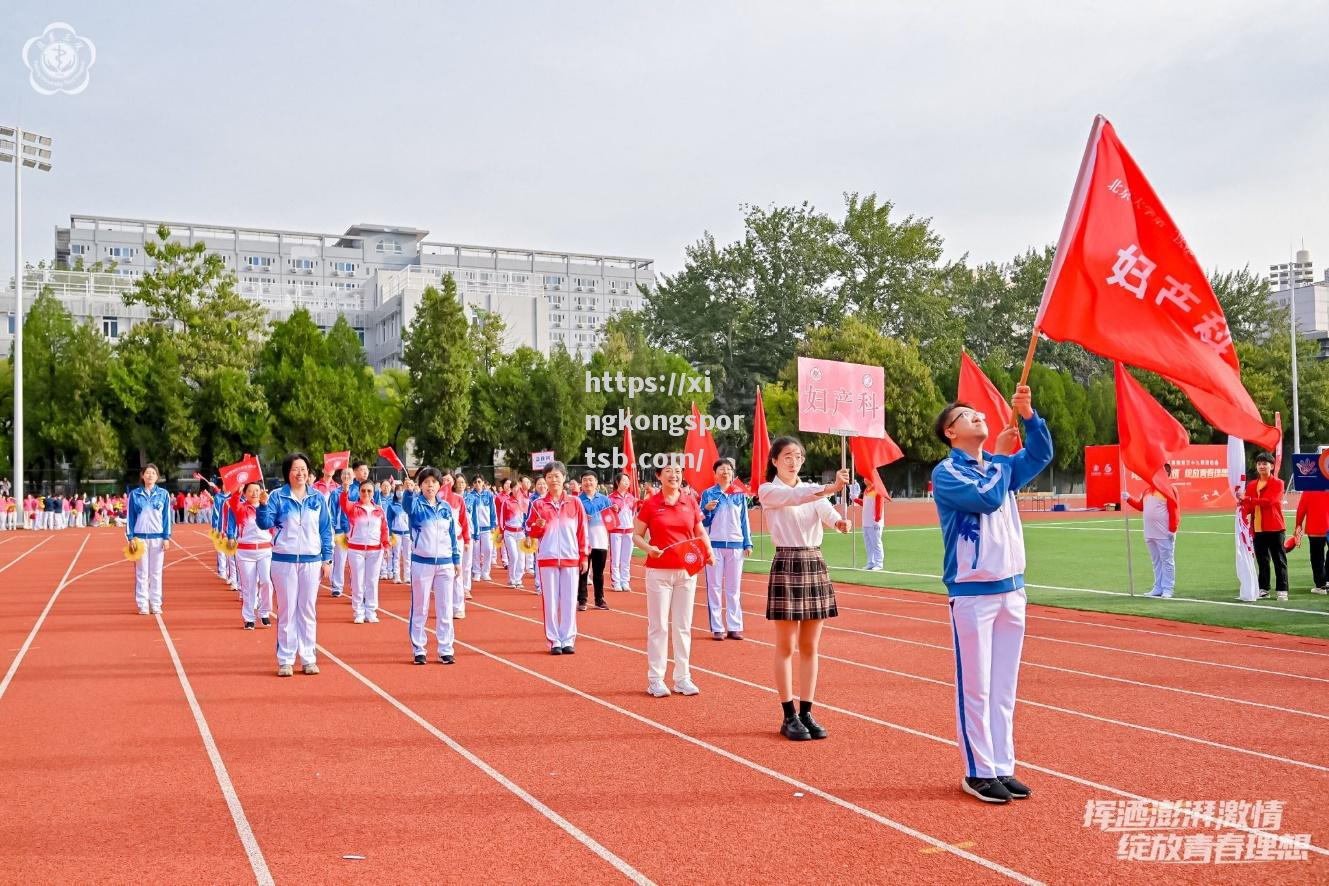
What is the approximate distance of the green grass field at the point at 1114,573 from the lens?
1316 cm

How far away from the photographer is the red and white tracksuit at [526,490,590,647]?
1090cm

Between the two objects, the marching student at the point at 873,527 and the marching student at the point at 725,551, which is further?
the marching student at the point at 873,527

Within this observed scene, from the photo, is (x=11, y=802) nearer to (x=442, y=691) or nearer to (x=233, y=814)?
(x=233, y=814)

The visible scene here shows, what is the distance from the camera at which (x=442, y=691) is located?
9.04 meters

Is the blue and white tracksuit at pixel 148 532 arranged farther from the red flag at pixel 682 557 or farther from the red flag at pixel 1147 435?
the red flag at pixel 1147 435

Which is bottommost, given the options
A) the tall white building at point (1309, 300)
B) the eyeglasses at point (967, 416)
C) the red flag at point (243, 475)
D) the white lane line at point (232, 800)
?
the white lane line at point (232, 800)

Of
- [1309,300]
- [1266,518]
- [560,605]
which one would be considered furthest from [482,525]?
[1309,300]

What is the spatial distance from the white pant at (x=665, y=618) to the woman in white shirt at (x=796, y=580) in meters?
1.62

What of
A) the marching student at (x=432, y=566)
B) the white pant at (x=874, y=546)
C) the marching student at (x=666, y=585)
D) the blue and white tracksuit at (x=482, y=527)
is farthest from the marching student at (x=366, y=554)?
the white pant at (x=874, y=546)

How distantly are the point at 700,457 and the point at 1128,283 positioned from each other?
12706mm

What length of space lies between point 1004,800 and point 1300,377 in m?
64.7

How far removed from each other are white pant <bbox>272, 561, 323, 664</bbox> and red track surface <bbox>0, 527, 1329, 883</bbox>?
361 millimetres

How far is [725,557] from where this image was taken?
12.1m

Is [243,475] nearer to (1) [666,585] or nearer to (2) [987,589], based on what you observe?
(1) [666,585]
